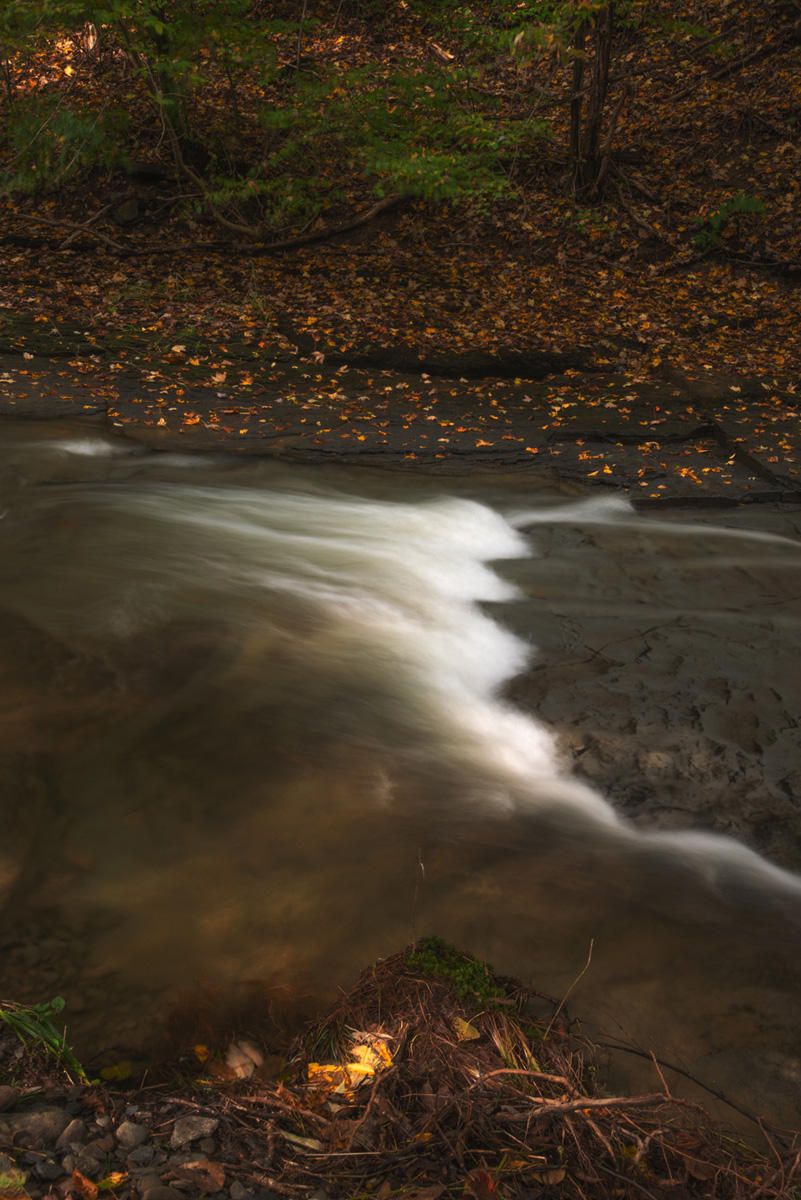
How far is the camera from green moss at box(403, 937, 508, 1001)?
272 cm

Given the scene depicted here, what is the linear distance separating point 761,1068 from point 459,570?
408cm

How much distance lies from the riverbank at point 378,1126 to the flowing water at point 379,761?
0.80ft

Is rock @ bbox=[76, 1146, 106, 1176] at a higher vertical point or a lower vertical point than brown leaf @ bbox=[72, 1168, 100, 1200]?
lower

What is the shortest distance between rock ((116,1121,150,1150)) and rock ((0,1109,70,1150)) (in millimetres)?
130

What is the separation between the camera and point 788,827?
3904mm

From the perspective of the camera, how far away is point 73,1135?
6.86ft

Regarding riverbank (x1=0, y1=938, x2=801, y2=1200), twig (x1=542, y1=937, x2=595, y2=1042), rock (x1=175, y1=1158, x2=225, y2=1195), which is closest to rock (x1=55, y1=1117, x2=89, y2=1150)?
riverbank (x1=0, y1=938, x2=801, y2=1200)

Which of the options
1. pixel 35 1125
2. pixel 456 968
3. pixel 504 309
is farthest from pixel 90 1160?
pixel 504 309

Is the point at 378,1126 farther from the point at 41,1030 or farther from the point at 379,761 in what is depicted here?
the point at 379,761

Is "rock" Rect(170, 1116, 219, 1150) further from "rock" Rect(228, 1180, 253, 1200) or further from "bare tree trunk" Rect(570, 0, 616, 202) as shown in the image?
"bare tree trunk" Rect(570, 0, 616, 202)

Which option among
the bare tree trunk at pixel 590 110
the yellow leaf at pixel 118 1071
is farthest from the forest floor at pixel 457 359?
the bare tree trunk at pixel 590 110

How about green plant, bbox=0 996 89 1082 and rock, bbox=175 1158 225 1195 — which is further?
green plant, bbox=0 996 89 1082

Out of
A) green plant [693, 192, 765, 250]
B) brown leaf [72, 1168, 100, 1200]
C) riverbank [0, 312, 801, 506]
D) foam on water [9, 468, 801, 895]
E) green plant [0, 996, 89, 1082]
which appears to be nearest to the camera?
brown leaf [72, 1168, 100, 1200]

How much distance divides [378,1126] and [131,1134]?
0.58 meters
